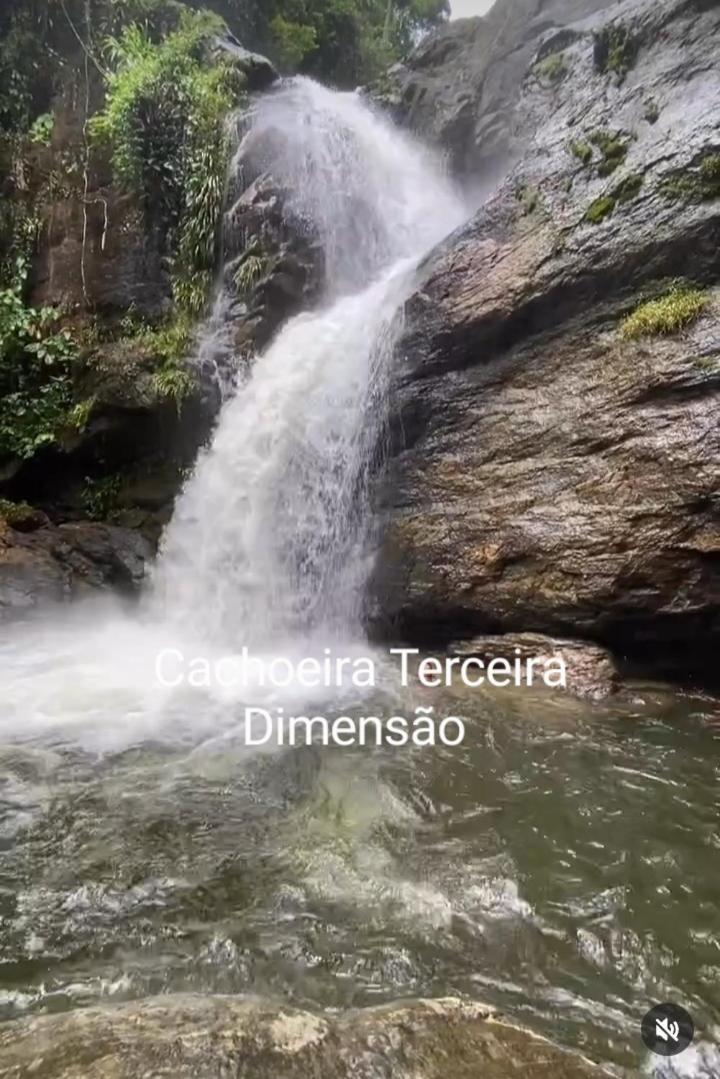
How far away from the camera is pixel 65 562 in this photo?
7.67 m

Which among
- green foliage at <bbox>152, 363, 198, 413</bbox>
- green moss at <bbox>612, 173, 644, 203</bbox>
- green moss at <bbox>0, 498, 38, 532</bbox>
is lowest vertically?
green moss at <bbox>0, 498, 38, 532</bbox>

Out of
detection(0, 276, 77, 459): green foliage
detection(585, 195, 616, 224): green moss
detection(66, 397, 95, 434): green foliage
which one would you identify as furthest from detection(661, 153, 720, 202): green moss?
detection(0, 276, 77, 459): green foliage

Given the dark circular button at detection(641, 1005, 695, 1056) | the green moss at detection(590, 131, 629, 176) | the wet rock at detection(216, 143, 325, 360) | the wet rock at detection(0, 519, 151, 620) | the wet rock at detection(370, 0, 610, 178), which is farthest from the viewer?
the wet rock at detection(370, 0, 610, 178)

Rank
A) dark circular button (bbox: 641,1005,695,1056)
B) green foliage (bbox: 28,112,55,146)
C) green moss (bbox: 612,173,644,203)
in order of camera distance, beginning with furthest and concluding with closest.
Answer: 1. green foliage (bbox: 28,112,55,146)
2. green moss (bbox: 612,173,644,203)
3. dark circular button (bbox: 641,1005,695,1056)

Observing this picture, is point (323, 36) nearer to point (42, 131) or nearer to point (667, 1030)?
point (42, 131)

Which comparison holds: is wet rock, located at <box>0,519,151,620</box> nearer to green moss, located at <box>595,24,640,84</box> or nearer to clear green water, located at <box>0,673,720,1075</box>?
clear green water, located at <box>0,673,720,1075</box>

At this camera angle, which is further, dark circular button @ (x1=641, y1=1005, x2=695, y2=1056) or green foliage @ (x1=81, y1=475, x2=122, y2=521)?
green foliage @ (x1=81, y1=475, x2=122, y2=521)

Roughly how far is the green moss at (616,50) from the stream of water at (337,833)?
12.3ft

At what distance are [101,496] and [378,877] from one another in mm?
7018

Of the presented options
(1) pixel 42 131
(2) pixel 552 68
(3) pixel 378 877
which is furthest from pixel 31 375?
(3) pixel 378 877

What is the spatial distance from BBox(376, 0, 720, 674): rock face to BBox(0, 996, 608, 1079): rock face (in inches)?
146

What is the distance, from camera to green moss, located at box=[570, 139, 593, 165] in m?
6.52

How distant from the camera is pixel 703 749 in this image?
4.01 m

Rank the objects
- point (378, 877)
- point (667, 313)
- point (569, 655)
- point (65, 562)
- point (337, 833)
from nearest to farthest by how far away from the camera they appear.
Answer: point (378, 877), point (337, 833), point (569, 655), point (667, 313), point (65, 562)
